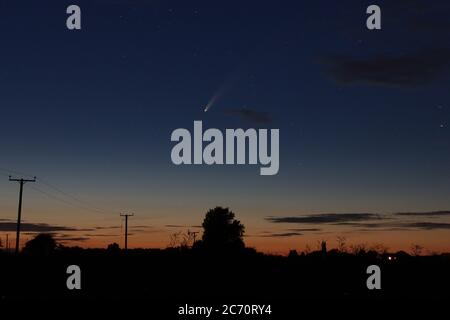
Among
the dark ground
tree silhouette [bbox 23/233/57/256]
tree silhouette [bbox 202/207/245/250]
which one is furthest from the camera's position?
tree silhouette [bbox 23/233/57/256]

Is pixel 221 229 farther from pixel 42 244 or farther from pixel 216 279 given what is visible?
pixel 216 279

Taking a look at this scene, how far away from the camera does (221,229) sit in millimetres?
101688

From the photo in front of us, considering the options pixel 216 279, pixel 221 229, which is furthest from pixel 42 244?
pixel 216 279

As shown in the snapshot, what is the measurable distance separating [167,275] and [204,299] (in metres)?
19.8

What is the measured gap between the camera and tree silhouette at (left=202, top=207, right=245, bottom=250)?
3976 inches

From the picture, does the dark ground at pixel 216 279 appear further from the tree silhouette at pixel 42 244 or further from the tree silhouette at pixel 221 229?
the tree silhouette at pixel 42 244

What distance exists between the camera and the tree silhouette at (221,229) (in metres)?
101

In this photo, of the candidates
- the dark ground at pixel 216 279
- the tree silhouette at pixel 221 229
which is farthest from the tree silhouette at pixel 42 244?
the dark ground at pixel 216 279

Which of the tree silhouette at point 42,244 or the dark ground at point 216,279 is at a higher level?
the tree silhouette at point 42,244

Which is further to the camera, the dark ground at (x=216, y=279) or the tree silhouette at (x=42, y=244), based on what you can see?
the tree silhouette at (x=42, y=244)

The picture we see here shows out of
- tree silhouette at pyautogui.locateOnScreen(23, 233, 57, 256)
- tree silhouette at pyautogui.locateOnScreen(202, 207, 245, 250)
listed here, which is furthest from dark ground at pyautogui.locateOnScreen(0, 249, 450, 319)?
tree silhouette at pyautogui.locateOnScreen(23, 233, 57, 256)

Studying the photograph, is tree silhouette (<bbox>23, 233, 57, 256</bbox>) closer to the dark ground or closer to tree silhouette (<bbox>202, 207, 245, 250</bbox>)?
tree silhouette (<bbox>202, 207, 245, 250</bbox>)
